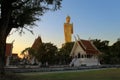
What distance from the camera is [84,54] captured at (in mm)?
74062

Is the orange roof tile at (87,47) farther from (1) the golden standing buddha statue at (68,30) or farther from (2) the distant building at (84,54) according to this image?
(1) the golden standing buddha statue at (68,30)

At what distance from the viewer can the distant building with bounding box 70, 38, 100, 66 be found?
7304cm

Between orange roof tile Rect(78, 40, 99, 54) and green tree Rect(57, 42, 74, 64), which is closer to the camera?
orange roof tile Rect(78, 40, 99, 54)

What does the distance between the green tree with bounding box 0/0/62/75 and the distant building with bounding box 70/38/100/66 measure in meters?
45.6

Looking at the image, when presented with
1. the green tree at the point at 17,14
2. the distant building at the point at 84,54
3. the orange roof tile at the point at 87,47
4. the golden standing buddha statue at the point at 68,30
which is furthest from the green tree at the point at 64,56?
the green tree at the point at 17,14

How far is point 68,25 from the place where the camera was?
115500mm

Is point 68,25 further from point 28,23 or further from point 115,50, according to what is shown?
point 28,23

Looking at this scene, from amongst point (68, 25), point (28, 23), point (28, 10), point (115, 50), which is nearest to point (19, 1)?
point (28, 10)

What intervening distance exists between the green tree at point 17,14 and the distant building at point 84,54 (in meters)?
45.6

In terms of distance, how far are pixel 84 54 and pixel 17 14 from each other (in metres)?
48.6

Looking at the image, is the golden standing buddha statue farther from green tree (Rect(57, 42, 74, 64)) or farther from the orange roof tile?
the orange roof tile

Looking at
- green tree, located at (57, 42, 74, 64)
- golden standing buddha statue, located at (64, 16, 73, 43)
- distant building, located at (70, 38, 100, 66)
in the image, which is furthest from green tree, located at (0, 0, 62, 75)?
golden standing buddha statue, located at (64, 16, 73, 43)

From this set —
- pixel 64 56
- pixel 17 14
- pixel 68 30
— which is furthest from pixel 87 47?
pixel 17 14

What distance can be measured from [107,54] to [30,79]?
63195 mm
